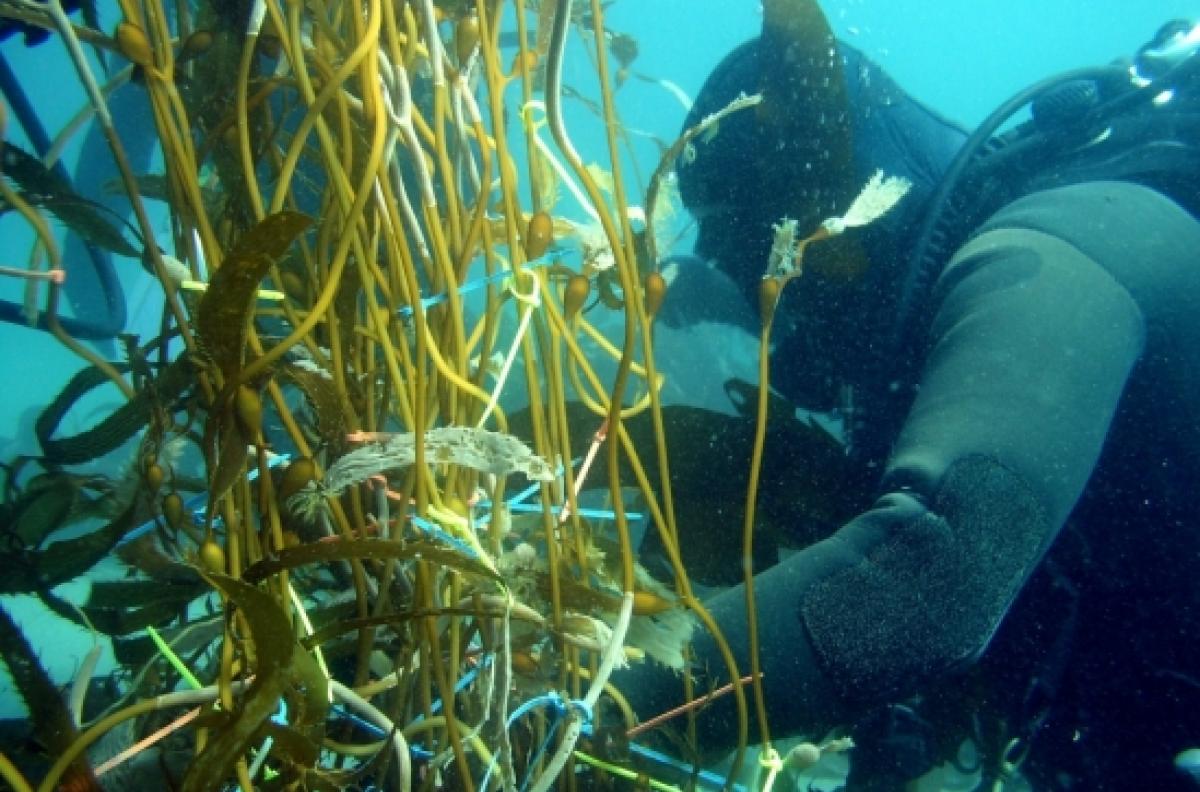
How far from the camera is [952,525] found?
144 cm

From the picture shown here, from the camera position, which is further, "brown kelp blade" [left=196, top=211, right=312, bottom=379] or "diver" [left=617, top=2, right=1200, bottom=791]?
"diver" [left=617, top=2, right=1200, bottom=791]

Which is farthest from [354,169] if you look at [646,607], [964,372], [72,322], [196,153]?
[964,372]

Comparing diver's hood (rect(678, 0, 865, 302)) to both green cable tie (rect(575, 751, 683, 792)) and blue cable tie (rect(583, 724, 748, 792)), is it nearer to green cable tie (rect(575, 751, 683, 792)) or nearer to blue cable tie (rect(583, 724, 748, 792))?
blue cable tie (rect(583, 724, 748, 792))

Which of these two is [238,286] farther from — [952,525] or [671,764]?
[952,525]

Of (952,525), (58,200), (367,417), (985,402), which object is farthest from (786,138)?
(58,200)

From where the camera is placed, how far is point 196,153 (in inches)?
36.0

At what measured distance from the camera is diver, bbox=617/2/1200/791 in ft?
4.67

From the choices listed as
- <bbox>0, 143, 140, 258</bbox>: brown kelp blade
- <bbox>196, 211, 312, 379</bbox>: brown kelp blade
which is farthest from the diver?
<bbox>0, 143, 140, 258</bbox>: brown kelp blade

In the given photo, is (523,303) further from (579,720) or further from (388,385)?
(579,720)

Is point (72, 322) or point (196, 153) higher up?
point (196, 153)

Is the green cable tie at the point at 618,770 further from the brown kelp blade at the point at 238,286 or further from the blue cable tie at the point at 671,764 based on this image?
the brown kelp blade at the point at 238,286

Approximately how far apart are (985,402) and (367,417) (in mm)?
1256

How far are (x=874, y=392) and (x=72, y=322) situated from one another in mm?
2273

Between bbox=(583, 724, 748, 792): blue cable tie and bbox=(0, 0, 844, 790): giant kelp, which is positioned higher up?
bbox=(0, 0, 844, 790): giant kelp
